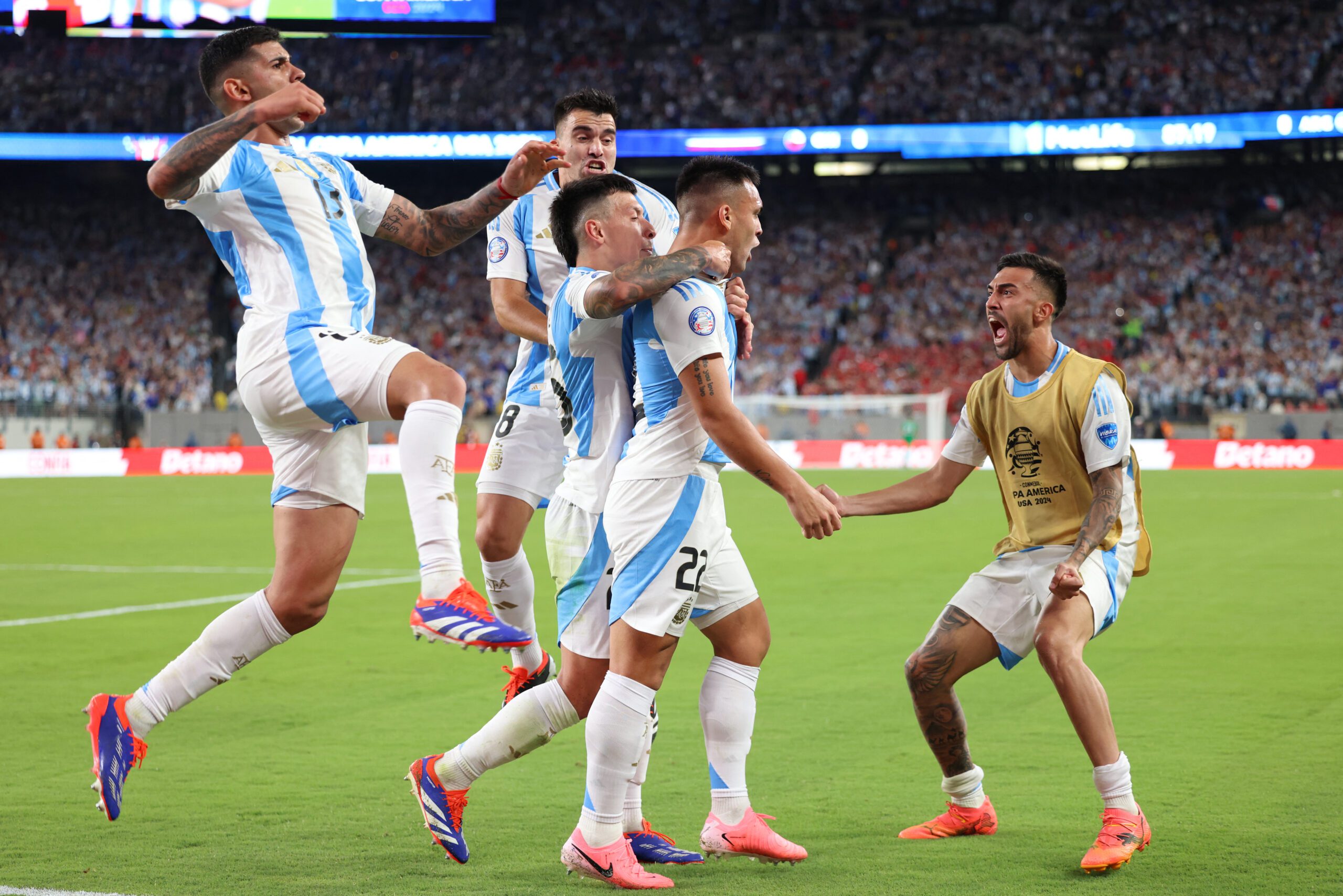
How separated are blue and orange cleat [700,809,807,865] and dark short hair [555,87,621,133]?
2949 mm

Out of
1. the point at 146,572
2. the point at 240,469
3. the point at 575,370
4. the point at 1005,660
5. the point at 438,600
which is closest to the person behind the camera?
the point at 438,600

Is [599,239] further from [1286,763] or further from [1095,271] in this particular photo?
[1095,271]

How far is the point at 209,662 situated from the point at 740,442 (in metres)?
2.16

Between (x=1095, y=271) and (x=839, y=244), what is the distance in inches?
288

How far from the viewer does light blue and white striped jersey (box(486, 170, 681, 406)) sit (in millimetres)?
6023

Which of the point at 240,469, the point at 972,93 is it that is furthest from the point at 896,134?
the point at 240,469

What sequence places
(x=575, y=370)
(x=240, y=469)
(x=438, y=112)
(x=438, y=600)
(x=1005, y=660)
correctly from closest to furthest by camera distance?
(x=438, y=600) → (x=575, y=370) → (x=1005, y=660) → (x=240, y=469) → (x=438, y=112)

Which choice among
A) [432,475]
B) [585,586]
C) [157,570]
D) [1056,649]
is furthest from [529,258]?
[157,570]

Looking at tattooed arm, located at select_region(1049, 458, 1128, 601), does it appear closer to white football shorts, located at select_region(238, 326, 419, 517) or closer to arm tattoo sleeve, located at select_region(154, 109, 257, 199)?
white football shorts, located at select_region(238, 326, 419, 517)

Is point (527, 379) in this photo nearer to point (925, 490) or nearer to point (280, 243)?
point (280, 243)

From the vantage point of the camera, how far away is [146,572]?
1317cm

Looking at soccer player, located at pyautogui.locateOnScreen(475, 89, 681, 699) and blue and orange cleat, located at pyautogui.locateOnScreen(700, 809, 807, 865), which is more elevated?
soccer player, located at pyautogui.locateOnScreen(475, 89, 681, 699)

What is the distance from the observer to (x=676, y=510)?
413 cm

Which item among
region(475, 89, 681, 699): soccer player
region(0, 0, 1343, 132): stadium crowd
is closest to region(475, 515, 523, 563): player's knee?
region(475, 89, 681, 699): soccer player
